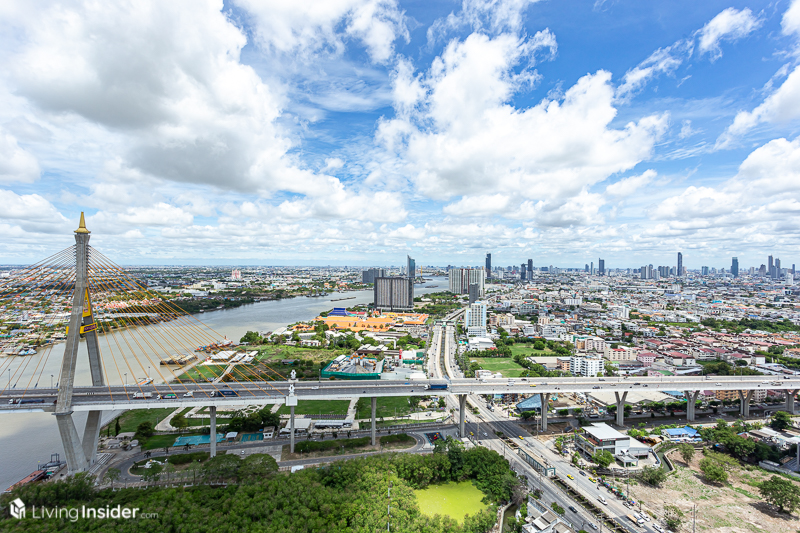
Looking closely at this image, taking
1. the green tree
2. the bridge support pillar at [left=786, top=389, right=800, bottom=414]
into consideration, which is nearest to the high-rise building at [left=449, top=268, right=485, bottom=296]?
the bridge support pillar at [left=786, top=389, right=800, bottom=414]

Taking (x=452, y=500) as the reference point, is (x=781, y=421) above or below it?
above

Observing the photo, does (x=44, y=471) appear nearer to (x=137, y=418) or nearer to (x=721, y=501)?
(x=137, y=418)

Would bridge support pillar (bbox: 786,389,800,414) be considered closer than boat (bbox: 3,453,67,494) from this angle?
No

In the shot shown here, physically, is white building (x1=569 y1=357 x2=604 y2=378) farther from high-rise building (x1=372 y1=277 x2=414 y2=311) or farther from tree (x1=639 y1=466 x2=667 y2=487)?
high-rise building (x1=372 y1=277 x2=414 y2=311)

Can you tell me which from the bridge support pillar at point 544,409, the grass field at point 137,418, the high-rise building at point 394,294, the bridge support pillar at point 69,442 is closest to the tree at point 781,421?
the bridge support pillar at point 544,409

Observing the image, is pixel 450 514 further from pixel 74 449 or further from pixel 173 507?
pixel 74 449

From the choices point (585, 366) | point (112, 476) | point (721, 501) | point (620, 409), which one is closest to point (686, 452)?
point (721, 501)

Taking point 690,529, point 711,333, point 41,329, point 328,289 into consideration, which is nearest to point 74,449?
point 690,529
